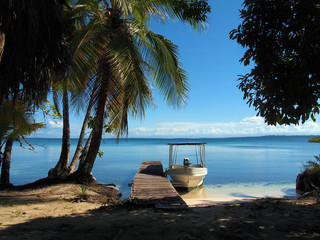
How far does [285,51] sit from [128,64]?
186 inches

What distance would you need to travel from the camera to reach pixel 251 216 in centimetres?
409

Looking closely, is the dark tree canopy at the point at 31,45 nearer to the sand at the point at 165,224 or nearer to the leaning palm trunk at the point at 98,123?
the sand at the point at 165,224

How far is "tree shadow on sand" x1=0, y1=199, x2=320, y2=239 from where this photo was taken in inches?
124

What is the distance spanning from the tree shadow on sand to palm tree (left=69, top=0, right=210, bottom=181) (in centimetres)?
419

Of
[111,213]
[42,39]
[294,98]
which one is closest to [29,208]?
[111,213]

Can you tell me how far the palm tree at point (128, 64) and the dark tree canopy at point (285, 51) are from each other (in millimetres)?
4341

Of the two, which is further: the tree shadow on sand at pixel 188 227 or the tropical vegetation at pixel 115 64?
the tropical vegetation at pixel 115 64

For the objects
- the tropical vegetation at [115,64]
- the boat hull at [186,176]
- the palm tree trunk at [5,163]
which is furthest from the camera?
the boat hull at [186,176]

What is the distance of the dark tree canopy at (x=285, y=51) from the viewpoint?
9.81 ft

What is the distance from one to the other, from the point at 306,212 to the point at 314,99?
Result: 2384mm

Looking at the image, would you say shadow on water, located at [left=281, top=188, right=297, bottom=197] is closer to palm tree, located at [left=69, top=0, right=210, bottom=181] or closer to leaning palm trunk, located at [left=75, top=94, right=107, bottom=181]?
palm tree, located at [left=69, top=0, right=210, bottom=181]

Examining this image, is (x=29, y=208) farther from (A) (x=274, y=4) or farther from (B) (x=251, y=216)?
(A) (x=274, y=4)

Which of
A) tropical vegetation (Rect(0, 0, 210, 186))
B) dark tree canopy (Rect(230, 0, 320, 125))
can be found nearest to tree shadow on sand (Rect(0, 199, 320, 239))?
dark tree canopy (Rect(230, 0, 320, 125))

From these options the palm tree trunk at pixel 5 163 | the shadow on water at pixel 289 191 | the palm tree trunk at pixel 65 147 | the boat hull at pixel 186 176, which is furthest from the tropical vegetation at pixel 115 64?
the shadow on water at pixel 289 191
